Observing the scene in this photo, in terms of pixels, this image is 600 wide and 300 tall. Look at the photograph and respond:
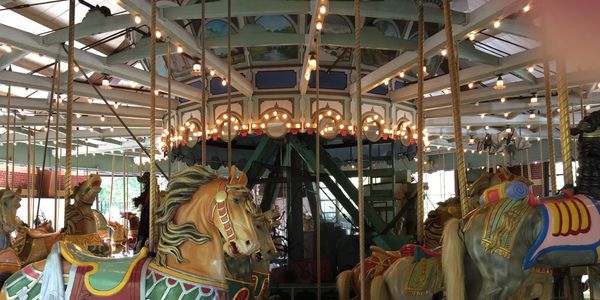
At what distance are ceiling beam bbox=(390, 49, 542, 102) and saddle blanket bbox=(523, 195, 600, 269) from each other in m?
4.22

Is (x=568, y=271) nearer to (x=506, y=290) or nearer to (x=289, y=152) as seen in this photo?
(x=506, y=290)

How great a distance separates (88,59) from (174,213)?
480 cm

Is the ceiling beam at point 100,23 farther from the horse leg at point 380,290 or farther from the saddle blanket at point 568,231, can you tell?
the saddle blanket at point 568,231

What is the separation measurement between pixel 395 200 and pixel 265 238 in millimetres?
4444

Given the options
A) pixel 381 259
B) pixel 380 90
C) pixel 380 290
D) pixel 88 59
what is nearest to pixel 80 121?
pixel 88 59

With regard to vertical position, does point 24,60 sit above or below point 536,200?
above

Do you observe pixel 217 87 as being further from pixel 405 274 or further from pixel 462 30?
pixel 405 274

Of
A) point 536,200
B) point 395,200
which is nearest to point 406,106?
point 395,200

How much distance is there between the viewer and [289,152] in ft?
28.0

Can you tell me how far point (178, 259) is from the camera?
108 inches

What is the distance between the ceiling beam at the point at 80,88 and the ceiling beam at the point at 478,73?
420 centimetres

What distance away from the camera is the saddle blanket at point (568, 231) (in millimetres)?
2852

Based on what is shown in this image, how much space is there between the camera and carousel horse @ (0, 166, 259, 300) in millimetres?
2699

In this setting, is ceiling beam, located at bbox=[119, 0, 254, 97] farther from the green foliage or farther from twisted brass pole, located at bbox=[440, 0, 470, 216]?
the green foliage
